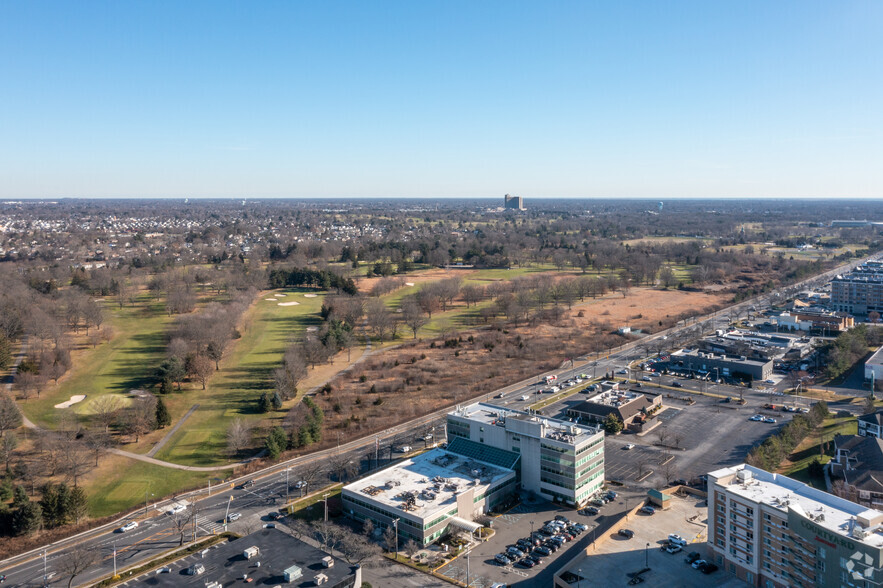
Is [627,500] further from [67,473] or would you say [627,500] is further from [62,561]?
[67,473]

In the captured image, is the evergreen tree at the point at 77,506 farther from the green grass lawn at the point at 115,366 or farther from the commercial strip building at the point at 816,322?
the commercial strip building at the point at 816,322

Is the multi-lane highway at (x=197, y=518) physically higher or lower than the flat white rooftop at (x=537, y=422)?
lower

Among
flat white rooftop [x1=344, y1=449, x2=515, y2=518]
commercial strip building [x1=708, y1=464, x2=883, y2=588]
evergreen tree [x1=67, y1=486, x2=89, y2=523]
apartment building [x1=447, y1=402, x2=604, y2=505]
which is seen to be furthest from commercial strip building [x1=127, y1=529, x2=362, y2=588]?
commercial strip building [x1=708, y1=464, x2=883, y2=588]

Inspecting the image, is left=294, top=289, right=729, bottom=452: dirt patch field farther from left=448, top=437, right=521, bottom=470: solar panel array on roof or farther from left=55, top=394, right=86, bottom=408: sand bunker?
left=55, top=394, right=86, bottom=408: sand bunker

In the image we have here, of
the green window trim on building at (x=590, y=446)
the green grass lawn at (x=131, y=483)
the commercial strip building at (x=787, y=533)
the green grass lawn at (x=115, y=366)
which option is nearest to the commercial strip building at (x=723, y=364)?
the green window trim on building at (x=590, y=446)

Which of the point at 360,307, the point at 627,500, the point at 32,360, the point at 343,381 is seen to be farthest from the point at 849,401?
the point at 32,360

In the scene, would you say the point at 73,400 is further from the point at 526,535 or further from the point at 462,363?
the point at 526,535
